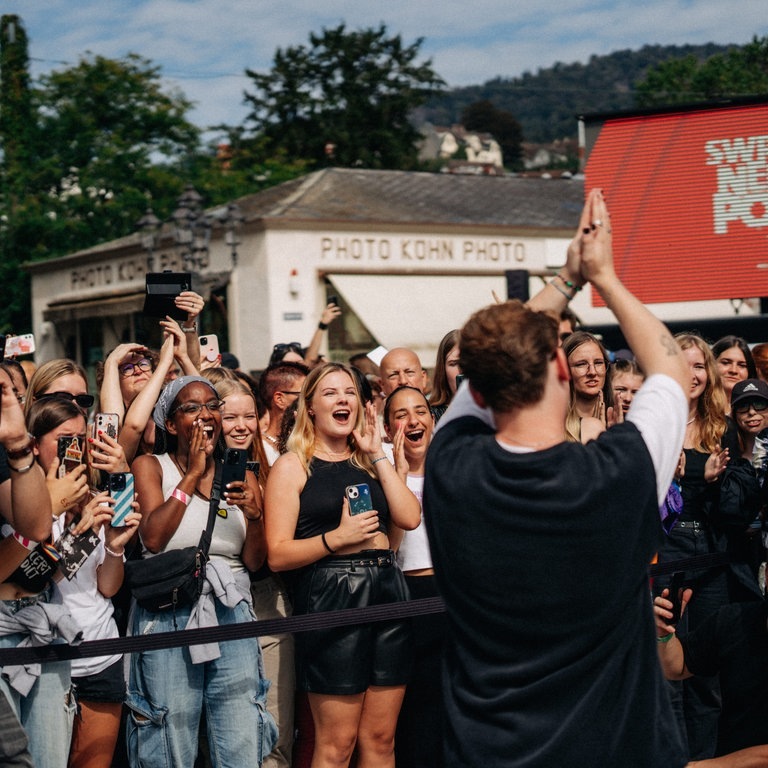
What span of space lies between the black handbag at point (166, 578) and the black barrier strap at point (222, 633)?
6.0 inches

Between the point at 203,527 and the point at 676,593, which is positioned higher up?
the point at 203,527

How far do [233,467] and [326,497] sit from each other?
0.43 meters

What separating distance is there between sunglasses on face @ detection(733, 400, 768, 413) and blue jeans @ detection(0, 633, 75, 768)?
11.4 ft

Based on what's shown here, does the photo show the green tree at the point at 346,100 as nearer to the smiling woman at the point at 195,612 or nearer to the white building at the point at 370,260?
the white building at the point at 370,260

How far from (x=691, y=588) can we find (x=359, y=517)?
185 cm

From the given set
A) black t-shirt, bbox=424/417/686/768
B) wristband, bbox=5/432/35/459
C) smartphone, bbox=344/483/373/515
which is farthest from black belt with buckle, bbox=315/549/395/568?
black t-shirt, bbox=424/417/686/768

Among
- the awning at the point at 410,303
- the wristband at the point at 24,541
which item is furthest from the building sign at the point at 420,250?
the wristband at the point at 24,541

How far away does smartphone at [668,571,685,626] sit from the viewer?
16.6 ft

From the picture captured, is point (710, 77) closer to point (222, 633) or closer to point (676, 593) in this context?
point (676, 593)

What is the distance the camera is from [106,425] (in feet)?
15.1

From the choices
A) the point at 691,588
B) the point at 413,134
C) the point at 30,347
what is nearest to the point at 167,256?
the point at 30,347

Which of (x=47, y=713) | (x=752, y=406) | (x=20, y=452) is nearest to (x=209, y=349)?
(x=47, y=713)

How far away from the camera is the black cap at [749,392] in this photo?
227 inches

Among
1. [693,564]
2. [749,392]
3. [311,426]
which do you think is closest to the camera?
[311,426]
